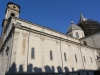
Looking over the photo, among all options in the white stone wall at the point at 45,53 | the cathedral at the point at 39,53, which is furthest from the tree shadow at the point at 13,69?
the white stone wall at the point at 45,53

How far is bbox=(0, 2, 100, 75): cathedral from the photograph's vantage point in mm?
12211

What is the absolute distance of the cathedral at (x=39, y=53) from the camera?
12.2m

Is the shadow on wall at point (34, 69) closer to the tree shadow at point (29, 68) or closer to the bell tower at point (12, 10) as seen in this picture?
the tree shadow at point (29, 68)

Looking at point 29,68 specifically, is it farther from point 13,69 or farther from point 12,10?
point 12,10

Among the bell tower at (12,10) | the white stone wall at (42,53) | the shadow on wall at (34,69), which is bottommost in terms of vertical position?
the shadow on wall at (34,69)

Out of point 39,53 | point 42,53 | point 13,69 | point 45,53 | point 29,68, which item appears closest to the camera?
point 13,69

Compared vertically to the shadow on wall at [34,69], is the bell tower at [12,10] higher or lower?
higher

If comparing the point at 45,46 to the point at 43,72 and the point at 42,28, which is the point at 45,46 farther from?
the point at 42,28

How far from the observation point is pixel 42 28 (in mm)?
19594

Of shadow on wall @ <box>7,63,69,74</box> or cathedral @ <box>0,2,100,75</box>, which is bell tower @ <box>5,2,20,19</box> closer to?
cathedral @ <box>0,2,100,75</box>

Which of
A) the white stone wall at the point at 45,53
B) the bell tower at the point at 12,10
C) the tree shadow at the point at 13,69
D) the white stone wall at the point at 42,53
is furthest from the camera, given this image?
the bell tower at the point at 12,10

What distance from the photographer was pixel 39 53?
1409cm

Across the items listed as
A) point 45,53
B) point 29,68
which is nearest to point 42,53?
point 45,53

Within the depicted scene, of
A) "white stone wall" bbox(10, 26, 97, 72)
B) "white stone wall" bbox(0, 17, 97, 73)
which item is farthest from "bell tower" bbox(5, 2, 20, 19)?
"white stone wall" bbox(10, 26, 97, 72)
